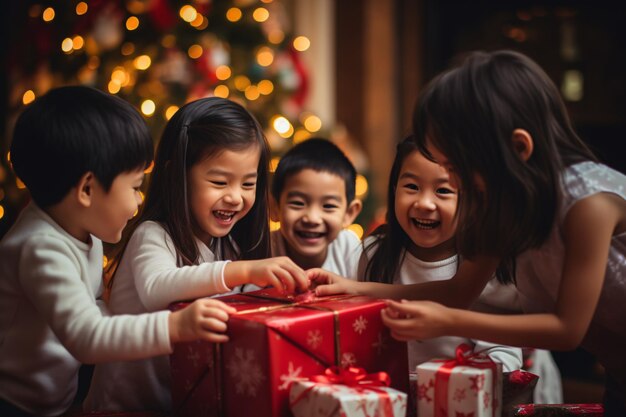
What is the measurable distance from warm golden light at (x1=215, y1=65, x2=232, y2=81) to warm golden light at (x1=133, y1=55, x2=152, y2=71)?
0.88ft

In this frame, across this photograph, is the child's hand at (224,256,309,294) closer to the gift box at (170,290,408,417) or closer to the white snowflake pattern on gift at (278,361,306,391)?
the gift box at (170,290,408,417)

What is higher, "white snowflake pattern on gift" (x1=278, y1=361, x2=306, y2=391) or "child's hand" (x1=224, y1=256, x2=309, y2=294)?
"child's hand" (x1=224, y1=256, x2=309, y2=294)

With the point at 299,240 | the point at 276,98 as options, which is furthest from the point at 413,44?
the point at 299,240

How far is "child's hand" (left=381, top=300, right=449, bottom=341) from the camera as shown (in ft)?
2.98

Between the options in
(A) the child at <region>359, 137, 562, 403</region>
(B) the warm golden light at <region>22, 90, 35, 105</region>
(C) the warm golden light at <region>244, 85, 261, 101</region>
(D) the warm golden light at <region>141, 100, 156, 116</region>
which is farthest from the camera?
(C) the warm golden light at <region>244, 85, 261, 101</region>

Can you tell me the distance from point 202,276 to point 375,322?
0.28 m

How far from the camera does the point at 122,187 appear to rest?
1.00 metres

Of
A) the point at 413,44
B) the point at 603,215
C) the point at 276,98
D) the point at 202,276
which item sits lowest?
the point at 202,276

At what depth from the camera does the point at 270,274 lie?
40.6 inches

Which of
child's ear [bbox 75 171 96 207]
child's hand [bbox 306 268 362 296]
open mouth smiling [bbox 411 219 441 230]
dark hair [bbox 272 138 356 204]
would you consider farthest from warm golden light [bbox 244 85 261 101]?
child's ear [bbox 75 171 96 207]

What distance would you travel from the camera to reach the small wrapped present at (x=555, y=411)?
1.09 m

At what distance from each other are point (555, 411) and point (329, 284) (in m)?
0.43

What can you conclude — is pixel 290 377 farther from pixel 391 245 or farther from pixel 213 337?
pixel 391 245

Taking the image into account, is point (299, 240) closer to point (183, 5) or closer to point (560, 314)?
point (560, 314)
